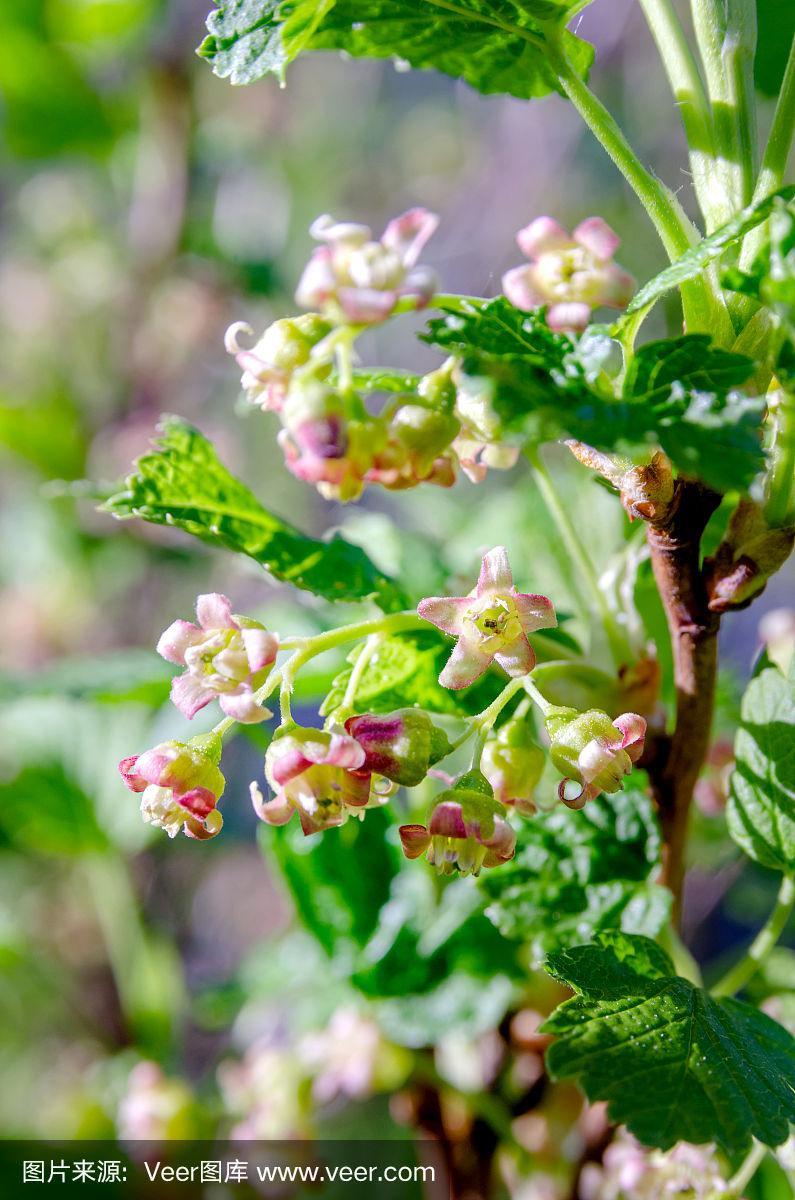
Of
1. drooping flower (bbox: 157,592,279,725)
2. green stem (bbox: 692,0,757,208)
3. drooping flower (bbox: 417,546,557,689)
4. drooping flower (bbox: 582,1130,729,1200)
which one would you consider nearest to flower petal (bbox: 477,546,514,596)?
drooping flower (bbox: 417,546,557,689)

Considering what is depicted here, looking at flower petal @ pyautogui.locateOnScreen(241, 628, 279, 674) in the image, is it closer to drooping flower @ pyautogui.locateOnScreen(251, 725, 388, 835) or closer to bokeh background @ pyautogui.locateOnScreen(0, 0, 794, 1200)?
drooping flower @ pyautogui.locateOnScreen(251, 725, 388, 835)

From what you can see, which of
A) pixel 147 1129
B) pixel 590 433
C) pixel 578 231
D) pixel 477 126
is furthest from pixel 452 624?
pixel 477 126

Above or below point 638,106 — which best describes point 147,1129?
below

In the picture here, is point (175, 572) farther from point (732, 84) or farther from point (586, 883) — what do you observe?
point (732, 84)

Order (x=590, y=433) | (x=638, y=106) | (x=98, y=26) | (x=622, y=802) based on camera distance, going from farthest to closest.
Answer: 1. (x=638, y=106)
2. (x=98, y=26)
3. (x=622, y=802)
4. (x=590, y=433)

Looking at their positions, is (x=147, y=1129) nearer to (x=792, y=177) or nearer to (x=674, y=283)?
(x=674, y=283)

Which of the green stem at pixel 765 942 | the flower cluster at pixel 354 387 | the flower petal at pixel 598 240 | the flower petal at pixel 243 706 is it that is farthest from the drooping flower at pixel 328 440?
the green stem at pixel 765 942

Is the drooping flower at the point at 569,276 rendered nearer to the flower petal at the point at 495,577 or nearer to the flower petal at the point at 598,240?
the flower petal at the point at 598,240

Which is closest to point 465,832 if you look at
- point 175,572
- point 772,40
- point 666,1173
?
point 666,1173
